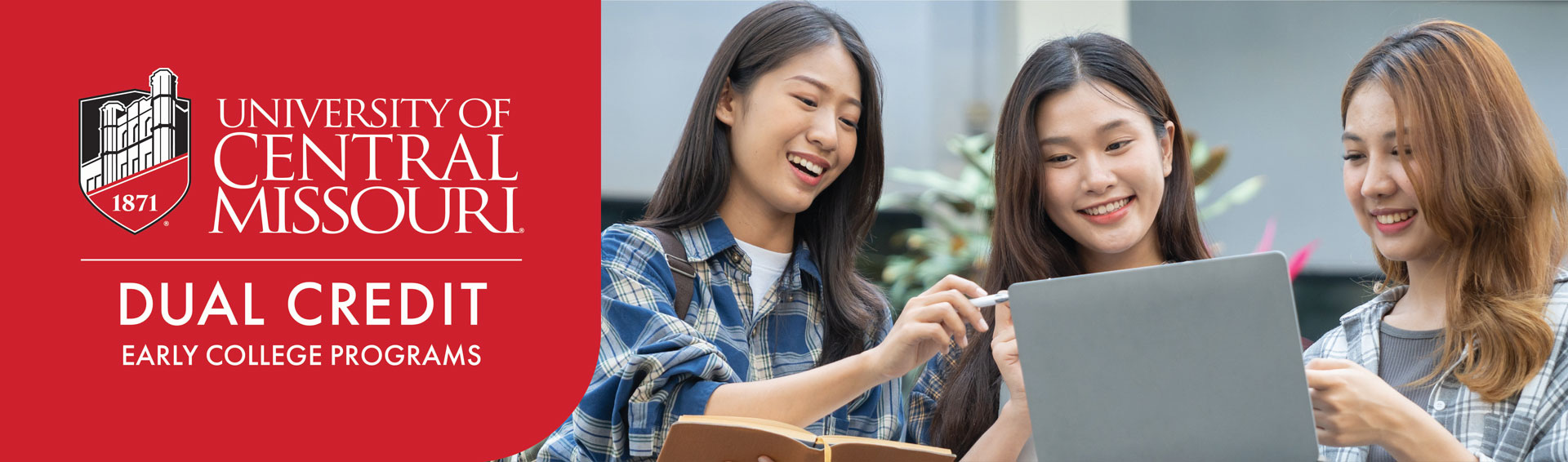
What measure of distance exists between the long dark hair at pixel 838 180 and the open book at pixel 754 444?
584 millimetres

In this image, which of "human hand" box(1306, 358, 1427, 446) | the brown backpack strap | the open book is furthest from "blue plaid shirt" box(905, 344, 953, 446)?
"human hand" box(1306, 358, 1427, 446)

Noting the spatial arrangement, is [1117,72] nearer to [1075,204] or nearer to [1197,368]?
[1075,204]

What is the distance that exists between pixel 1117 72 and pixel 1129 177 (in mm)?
199

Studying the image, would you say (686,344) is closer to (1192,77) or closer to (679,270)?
(679,270)

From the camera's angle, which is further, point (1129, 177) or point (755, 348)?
point (755, 348)

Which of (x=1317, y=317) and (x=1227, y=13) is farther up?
(x=1227, y=13)

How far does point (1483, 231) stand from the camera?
1831mm

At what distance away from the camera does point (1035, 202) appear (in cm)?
217

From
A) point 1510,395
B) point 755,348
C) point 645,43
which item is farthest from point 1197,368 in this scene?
point 645,43

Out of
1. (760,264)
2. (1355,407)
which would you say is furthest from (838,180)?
(1355,407)

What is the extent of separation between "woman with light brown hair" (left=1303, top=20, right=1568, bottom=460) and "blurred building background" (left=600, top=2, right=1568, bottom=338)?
2.68 meters

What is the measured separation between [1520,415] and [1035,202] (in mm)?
794

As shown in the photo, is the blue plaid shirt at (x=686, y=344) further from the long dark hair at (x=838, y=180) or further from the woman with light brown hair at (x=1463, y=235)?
the woman with light brown hair at (x=1463, y=235)

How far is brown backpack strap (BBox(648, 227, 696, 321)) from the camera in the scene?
2.17m
